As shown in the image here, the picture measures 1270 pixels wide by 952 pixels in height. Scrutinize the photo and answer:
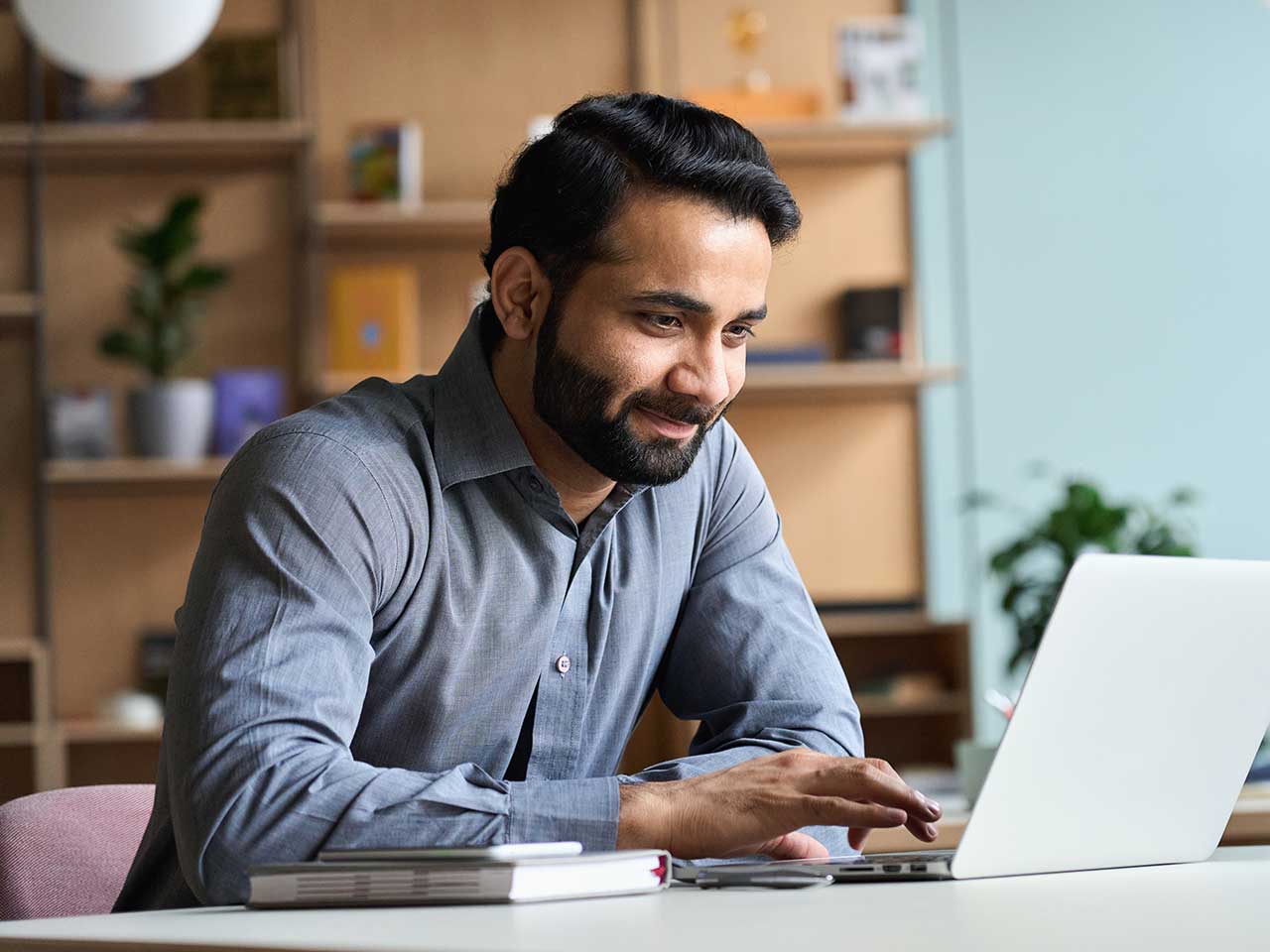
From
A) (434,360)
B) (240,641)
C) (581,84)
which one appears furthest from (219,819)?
(581,84)

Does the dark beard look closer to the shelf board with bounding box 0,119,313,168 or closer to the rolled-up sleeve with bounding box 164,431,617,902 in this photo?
the rolled-up sleeve with bounding box 164,431,617,902

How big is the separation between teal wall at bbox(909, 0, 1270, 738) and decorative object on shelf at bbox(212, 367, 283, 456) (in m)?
1.66

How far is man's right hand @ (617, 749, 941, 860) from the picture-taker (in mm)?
1130

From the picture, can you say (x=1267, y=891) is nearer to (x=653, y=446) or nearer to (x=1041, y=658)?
Answer: (x=1041, y=658)

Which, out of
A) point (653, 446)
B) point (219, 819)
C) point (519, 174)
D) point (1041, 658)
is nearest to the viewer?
point (1041, 658)

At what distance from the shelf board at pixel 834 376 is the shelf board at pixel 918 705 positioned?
0.76 metres

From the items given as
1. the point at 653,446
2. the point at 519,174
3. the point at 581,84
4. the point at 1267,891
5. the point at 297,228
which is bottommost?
the point at 1267,891

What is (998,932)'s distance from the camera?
2.62ft

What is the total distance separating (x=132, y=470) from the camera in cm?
372

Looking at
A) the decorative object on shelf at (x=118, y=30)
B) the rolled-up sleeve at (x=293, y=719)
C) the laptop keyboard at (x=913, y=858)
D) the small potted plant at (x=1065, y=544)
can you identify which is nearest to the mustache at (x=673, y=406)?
the rolled-up sleeve at (x=293, y=719)

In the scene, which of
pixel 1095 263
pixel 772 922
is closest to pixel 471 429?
pixel 772 922

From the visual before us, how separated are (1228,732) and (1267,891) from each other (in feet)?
0.55

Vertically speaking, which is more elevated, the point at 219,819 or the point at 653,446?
the point at 653,446

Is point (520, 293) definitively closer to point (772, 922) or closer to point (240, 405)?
point (772, 922)
